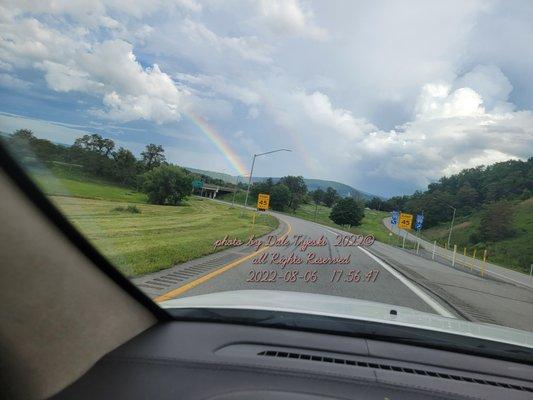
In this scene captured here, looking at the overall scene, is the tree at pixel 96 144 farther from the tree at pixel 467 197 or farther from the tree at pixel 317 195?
the tree at pixel 467 197

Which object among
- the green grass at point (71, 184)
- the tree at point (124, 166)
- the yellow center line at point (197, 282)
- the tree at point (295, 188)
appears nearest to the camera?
the green grass at point (71, 184)

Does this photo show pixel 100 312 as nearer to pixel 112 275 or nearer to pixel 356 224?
pixel 112 275

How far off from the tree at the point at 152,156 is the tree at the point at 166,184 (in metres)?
0.10

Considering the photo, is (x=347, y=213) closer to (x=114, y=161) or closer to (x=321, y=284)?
(x=321, y=284)

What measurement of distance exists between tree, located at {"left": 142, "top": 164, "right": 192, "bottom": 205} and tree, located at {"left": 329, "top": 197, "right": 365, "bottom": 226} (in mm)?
84276

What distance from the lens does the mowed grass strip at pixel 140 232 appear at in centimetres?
275

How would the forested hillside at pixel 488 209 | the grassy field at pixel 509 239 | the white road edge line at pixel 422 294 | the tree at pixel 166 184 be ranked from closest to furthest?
1. the tree at pixel 166 184
2. the white road edge line at pixel 422 294
3. the grassy field at pixel 509 239
4. the forested hillside at pixel 488 209

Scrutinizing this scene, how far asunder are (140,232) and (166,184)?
2720 mm

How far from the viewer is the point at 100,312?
250 cm

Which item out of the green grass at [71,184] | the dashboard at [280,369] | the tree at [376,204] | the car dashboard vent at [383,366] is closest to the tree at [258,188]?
the green grass at [71,184]

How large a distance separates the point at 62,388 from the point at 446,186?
457 ft

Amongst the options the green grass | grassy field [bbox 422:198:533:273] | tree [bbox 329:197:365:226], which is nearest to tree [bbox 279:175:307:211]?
tree [bbox 329:197:365:226]
